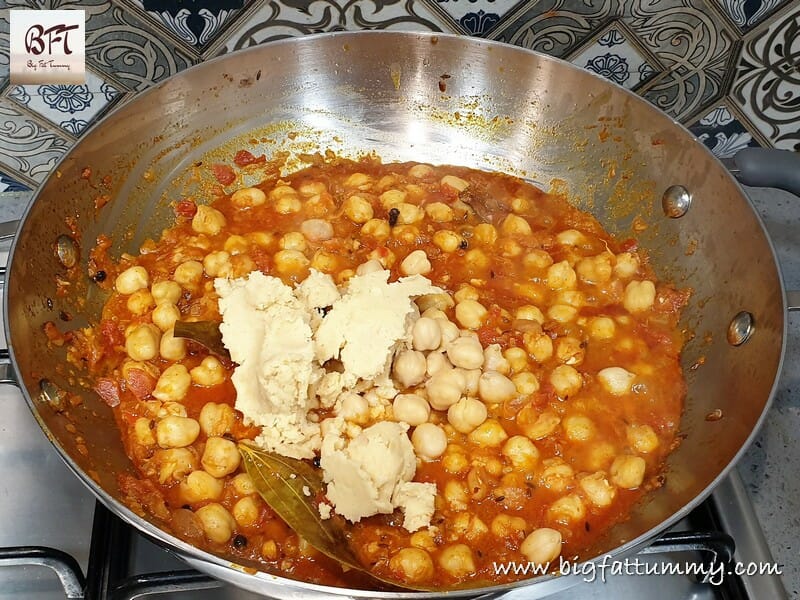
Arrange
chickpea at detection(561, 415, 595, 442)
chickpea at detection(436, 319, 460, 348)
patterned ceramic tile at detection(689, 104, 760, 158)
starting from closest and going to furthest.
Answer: chickpea at detection(561, 415, 595, 442) < chickpea at detection(436, 319, 460, 348) < patterned ceramic tile at detection(689, 104, 760, 158)

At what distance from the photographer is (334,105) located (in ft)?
8.09

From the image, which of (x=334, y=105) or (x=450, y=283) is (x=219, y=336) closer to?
(x=450, y=283)

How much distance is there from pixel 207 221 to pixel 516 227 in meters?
0.96

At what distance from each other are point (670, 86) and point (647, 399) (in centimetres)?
105

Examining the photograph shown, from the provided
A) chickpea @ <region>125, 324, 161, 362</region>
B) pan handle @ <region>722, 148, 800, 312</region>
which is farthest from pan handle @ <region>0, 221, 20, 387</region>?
pan handle @ <region>722, 148, 800, 312</region>

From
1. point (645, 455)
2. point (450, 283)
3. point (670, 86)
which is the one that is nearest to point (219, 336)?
point (450, 283)

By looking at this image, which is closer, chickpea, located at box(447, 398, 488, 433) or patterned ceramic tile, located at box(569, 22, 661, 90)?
chickpea, located at box(447, 398, 488, 433)

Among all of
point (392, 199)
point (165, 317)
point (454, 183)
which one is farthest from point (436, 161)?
point (165, 317)

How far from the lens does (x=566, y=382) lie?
198 centimetres

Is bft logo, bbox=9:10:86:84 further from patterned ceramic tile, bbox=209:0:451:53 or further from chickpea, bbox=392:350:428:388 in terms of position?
chickpea, bbox=392:350:428:388

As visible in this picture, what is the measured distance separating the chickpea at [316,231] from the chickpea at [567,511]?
3.44ft

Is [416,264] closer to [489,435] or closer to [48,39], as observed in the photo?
[489,435]

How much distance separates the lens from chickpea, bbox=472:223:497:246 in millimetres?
2291

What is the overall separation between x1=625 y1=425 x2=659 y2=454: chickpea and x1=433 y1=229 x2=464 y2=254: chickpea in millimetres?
752
